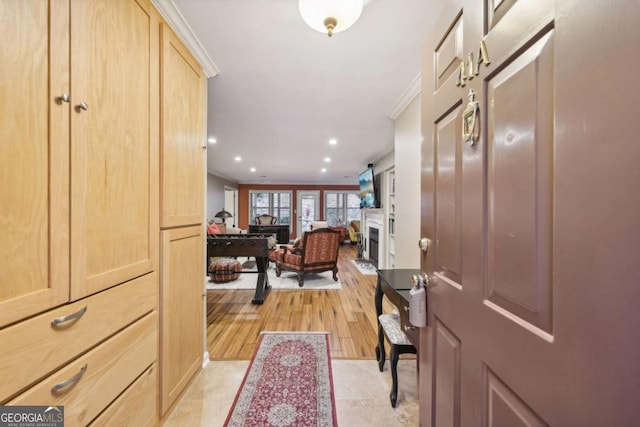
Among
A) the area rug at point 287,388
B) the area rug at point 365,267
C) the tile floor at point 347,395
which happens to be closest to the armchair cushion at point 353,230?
the area rug at point 365,267

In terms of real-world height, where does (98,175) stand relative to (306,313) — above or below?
above

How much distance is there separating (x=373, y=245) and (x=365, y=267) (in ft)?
1.90

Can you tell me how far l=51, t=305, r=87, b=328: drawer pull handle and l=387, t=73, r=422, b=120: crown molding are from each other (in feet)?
8.48

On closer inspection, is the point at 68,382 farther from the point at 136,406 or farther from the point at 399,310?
the point at 399,310

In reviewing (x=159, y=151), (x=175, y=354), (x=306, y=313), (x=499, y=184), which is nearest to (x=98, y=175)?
(x=159, y=151)

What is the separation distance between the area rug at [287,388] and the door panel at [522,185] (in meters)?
1.42

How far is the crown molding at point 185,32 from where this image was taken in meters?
1.35

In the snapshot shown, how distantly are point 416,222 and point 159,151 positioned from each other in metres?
2.10

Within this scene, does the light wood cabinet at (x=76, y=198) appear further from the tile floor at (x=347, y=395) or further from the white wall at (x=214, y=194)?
the white wall at (x=214, y=194)

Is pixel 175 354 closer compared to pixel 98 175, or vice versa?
pixel 98 175

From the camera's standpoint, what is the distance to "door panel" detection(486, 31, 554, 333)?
1.65 feet

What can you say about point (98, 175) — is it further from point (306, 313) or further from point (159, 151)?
point (306, 313)

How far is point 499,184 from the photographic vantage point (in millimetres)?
631

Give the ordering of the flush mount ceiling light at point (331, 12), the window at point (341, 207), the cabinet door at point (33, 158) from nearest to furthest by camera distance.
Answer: the cabinet door at point (33, 158)
the flush mount ceiling light at point (331, 12)
the window at point (341, 207)
